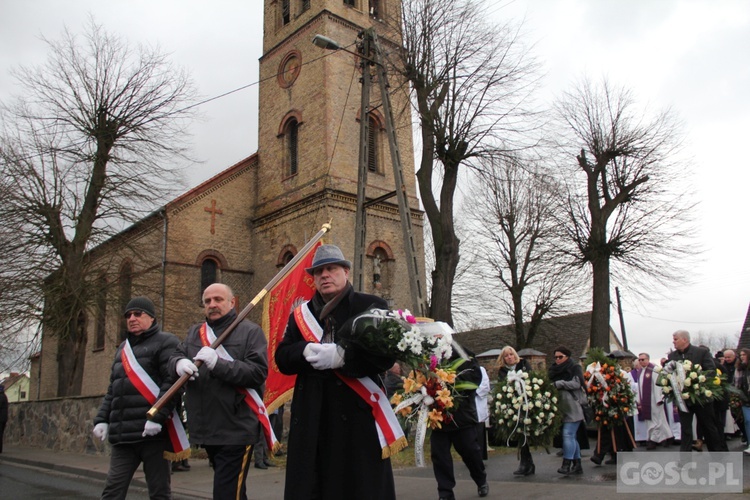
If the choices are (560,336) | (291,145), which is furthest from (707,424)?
(560,336)

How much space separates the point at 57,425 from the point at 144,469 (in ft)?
40.8

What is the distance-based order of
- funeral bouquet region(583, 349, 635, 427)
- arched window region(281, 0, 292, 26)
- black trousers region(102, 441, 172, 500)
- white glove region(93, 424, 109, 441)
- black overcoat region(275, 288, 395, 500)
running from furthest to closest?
arched window region(281, 0, 292, 26) → funeral bouquet region(583, 349, 635, 427) → white glove region(93, 424, 109, 441) → black trousers region(102, 441, 172, 500) → black overcoat region(275, 288, 395, 500)

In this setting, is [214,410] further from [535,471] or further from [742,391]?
[742,391]

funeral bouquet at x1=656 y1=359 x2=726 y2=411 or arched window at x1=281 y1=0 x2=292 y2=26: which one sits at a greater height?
arched window at x1=281 y1=0 x2=292 y2=26

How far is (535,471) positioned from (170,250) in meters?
16.6

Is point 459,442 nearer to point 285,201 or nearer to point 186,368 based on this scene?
point 186,368

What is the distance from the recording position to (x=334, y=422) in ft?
11.2

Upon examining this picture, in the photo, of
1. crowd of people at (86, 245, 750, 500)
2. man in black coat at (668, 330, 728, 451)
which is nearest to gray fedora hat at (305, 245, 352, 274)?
crowd of people at (86, 245, 750, 500)

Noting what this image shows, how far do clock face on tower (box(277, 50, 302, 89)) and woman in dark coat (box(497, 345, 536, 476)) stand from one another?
17.8 metres

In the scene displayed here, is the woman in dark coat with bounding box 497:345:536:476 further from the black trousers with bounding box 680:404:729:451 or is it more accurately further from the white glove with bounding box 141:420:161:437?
the white glove with bounding box 141:420:161:437

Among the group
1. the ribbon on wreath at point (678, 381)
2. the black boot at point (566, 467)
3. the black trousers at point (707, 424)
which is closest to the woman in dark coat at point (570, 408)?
the black boot at point (566, 467)

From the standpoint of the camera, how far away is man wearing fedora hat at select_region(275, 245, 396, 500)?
10.8 ft

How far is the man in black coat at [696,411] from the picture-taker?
839cm

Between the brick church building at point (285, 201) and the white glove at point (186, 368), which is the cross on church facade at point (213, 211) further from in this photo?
the white glove at point (186, 368)
